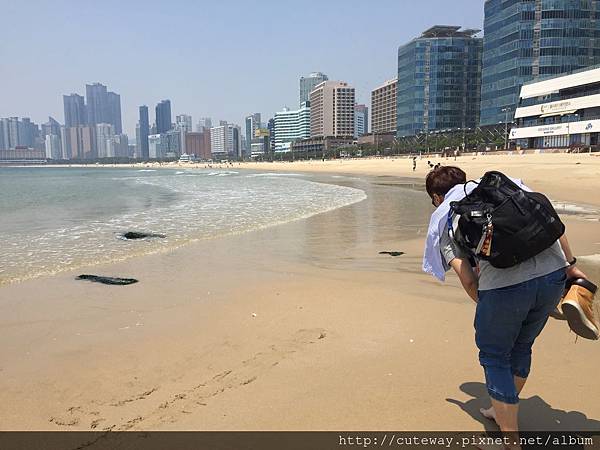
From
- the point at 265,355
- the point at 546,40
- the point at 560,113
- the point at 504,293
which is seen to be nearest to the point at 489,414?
the point at 504,293

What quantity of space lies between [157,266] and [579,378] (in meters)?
6.60

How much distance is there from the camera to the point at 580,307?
2424 mm

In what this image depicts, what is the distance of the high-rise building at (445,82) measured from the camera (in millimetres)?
120625

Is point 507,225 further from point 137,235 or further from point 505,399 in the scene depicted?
point 137,235

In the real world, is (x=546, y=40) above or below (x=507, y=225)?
above

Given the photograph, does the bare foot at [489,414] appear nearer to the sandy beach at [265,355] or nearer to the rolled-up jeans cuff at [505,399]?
the sandy beach at [265,355]

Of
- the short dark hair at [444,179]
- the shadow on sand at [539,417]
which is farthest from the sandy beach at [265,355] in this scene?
the short dark hair at [444,179]

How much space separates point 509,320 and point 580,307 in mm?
396

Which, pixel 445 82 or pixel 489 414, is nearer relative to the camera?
pixel 489 414

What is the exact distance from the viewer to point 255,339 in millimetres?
4484

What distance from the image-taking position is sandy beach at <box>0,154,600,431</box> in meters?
3.08

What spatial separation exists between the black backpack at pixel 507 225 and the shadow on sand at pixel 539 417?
1278 millimetres

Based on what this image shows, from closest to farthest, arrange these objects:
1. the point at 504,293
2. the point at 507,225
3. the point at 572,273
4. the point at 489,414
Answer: the point at 507,225, the point at 504,293, the point at 572,273, the point at 489,414

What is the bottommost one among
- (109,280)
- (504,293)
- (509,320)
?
(109,280)
